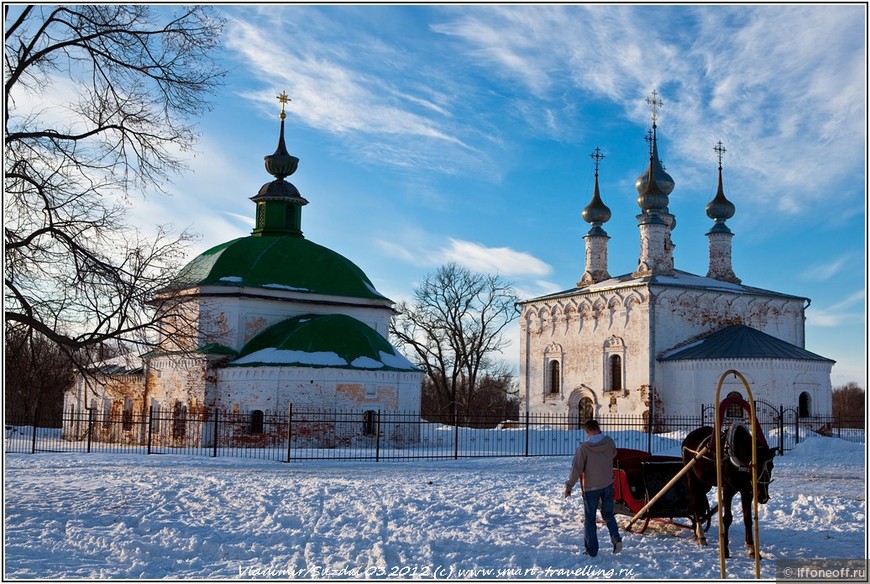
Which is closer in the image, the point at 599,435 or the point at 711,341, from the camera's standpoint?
the point at 599,435

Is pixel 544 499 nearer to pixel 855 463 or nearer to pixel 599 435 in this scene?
pixel 599 435

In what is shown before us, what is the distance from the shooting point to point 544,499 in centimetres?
1126

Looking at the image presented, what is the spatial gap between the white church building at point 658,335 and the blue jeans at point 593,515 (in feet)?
66.9

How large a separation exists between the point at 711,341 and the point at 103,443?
801 inches

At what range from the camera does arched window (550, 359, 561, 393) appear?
114 ft

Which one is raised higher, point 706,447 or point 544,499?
point 706,447

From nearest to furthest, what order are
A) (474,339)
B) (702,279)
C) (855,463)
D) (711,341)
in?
(855,463) → (711,341) → (702,279) → (474,339)

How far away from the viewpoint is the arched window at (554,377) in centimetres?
3466

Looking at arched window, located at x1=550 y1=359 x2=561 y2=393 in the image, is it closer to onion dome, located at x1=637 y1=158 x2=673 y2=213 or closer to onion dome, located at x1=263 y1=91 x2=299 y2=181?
onion dome, located at x1=637 y1=158 x2=673 y2=213

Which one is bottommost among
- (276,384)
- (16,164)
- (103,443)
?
(103,443)

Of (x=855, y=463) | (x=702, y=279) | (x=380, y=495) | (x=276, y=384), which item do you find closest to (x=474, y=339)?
(x=702, y=279)

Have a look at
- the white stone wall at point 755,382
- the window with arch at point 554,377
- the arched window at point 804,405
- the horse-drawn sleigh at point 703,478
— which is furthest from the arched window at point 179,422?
the arched window at point 804,405

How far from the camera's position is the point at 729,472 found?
8.07 m

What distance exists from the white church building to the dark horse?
65.0 ft
